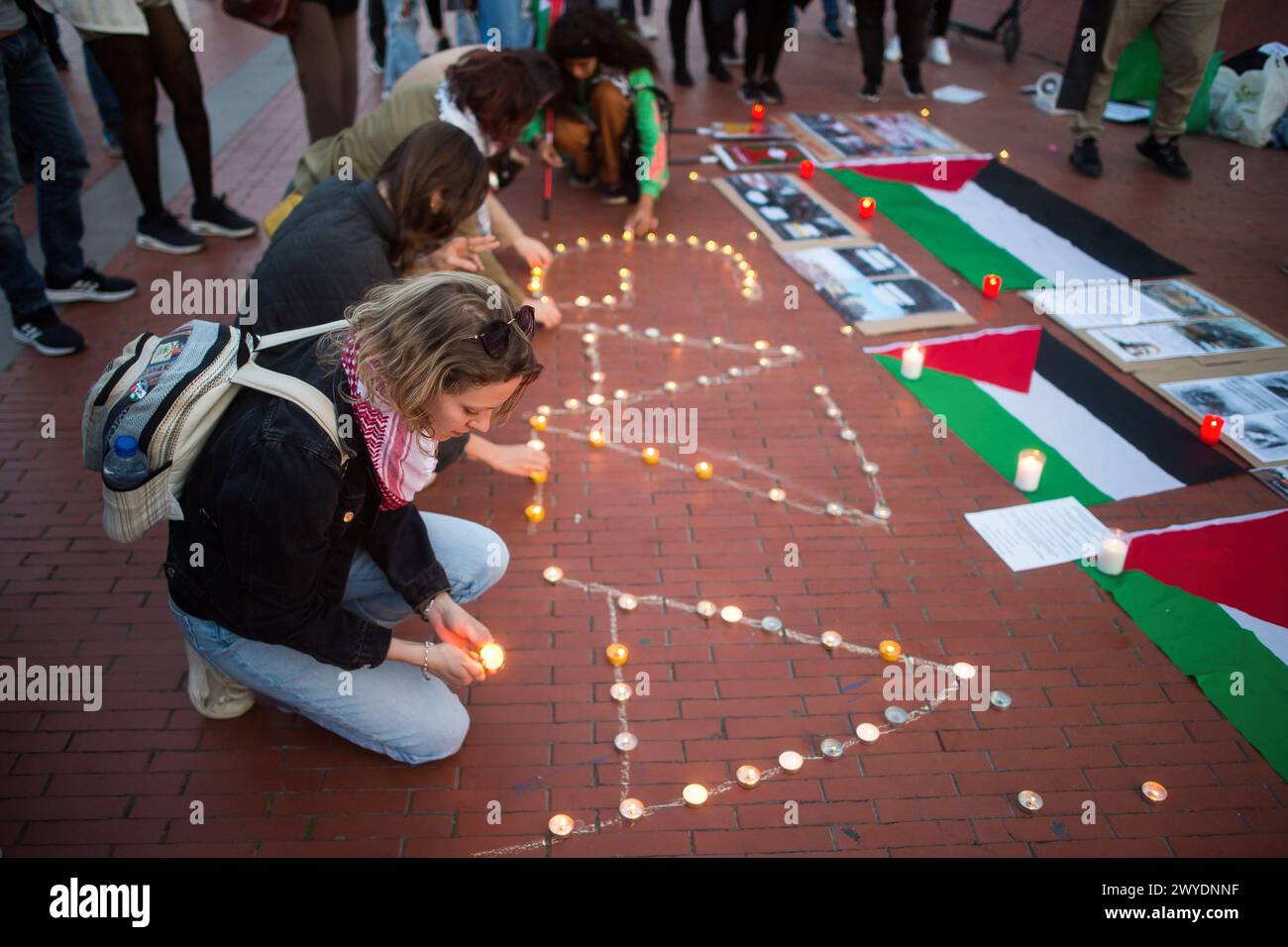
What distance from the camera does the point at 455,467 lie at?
3891 millimetres

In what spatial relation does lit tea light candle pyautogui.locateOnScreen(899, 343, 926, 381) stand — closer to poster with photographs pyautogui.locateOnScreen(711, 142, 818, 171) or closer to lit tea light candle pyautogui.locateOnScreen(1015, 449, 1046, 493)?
lit tea light candle pyautogui.locateOnScreen(1015, 449, 1046, 493)

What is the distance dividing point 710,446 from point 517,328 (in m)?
2.01

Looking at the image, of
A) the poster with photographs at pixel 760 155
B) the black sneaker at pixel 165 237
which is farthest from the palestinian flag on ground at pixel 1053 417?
the black sneaker at pixel 165 237

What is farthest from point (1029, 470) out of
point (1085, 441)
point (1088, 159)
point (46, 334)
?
point (46, 334)

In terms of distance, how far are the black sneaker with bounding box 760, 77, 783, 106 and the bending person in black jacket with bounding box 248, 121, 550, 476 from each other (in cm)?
556

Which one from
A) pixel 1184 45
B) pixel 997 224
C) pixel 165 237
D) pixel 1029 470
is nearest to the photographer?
pixel 1029 470

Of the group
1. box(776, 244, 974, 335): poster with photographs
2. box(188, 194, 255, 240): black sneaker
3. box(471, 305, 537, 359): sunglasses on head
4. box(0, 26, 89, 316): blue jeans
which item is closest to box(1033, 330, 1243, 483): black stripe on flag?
box(776, 244, 974, 335): poster with photographs

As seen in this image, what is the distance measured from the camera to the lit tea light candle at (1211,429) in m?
4.08

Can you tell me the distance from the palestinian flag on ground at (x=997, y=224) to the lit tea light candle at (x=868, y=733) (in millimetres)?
3251

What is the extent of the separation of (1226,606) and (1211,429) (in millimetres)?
1121

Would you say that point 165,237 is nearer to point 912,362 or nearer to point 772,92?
point 912,362

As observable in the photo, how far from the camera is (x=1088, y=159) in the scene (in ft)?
22.2

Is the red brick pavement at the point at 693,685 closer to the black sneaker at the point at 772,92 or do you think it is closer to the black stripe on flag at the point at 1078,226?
the black stripe on flag at the point at 1078,226
